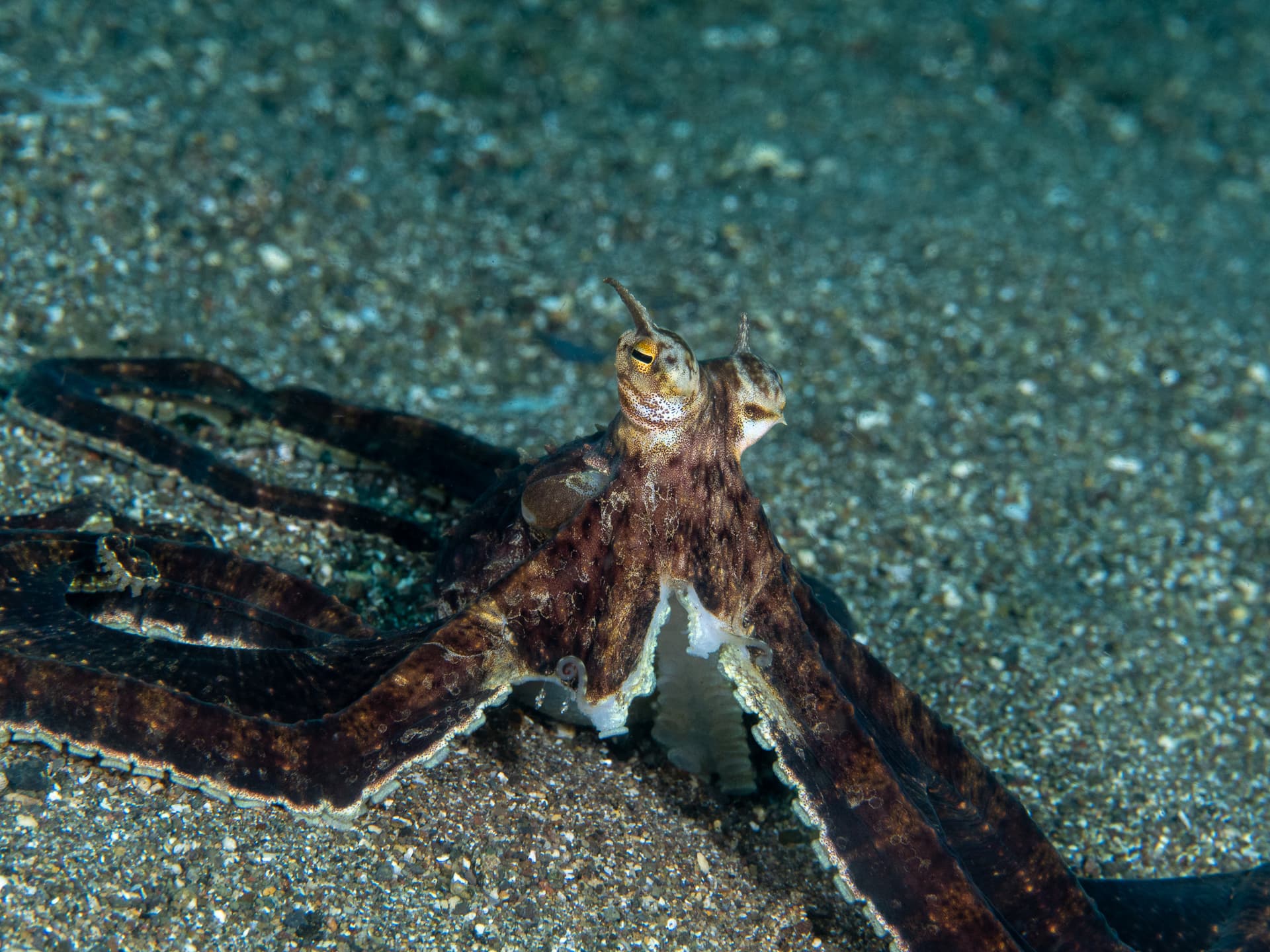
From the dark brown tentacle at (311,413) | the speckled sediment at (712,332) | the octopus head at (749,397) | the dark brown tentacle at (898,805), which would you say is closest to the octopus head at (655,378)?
the octopus head at (749,397)

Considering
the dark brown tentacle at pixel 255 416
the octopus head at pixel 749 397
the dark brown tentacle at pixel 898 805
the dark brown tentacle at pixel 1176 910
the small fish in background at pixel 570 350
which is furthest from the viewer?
the small fish in background at pixel 570 350

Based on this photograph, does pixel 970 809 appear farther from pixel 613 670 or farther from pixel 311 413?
pixel 311 413

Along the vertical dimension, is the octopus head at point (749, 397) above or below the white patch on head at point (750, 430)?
above

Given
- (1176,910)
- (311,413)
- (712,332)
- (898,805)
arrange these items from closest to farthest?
1. (898,805)
2. (1176,910)
3. (311,413)
4. (712,332)

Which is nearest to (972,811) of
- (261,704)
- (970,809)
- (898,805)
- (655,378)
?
(970,809)

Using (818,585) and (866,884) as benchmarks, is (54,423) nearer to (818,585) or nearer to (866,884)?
(818,585)

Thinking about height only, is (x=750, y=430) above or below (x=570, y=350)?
above

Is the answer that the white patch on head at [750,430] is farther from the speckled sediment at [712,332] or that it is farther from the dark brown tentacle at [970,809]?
the speckled sediment at [712,332]
